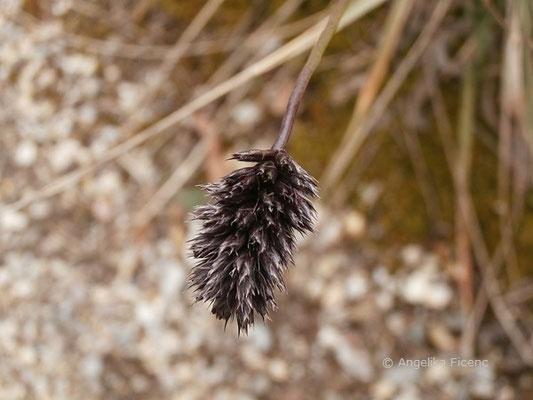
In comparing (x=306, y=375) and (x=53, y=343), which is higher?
(x=53, y=343)

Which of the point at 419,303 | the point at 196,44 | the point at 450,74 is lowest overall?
the point at 419,303

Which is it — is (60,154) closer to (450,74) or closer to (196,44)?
(196,44)

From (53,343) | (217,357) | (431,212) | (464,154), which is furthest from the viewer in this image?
(53,343)

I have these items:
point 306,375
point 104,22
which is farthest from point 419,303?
point 104,22

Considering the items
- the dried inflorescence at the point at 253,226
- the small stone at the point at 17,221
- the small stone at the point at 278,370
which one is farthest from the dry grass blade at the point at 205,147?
the dried inflorescence at the point at 253,226

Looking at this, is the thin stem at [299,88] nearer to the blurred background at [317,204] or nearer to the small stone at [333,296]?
the blurred background at [317,204]

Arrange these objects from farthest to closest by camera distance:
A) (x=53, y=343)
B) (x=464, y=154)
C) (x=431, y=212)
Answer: (x=53, y=343) → (x=431, y=212) → (x=464, y=154)

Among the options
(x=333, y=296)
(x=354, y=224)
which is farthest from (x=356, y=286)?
(x=354, y=224)
